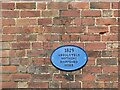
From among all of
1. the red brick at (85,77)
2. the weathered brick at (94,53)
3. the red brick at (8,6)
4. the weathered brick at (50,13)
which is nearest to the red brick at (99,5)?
the weathered brick at (50,13)

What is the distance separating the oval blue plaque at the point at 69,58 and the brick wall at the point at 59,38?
5 centimetres

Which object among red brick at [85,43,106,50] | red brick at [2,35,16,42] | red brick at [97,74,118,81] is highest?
red brick at [2,35,16,42]

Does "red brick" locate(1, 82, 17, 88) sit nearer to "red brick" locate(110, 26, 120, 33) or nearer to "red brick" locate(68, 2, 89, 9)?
"red brick" locate(68, 2, 89, 9)

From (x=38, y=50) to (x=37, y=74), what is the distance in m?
0.27

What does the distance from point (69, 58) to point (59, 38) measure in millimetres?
253

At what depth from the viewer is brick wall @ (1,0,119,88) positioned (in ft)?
12.1

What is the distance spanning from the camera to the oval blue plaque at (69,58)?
12.0 feet

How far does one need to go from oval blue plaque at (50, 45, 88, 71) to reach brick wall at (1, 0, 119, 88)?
5 centimetres

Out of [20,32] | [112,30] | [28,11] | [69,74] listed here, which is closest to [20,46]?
[20,32]

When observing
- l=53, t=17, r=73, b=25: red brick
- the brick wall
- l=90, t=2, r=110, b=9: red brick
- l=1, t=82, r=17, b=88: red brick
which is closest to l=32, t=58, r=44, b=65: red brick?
the brick wall

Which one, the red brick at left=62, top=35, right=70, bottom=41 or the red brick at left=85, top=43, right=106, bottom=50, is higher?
the red brick at left=62, top=35, right=70, bottom=41

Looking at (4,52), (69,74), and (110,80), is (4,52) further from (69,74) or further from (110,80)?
(110,80)

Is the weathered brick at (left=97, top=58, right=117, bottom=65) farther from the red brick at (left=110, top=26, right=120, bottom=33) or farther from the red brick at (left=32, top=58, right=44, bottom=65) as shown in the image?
the red brick at (left=32, top=58, right=44, bottom=65)

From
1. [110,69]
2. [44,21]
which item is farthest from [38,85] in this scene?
[110,69]
